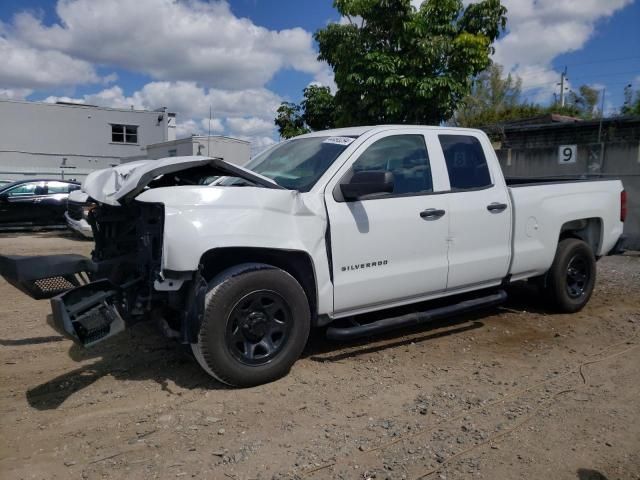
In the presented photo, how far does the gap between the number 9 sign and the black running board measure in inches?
314

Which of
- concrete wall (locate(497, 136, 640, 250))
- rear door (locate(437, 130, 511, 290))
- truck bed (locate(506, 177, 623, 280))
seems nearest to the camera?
rear door (locate(437, 130, 511, 290))

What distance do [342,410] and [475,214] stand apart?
2310 mm

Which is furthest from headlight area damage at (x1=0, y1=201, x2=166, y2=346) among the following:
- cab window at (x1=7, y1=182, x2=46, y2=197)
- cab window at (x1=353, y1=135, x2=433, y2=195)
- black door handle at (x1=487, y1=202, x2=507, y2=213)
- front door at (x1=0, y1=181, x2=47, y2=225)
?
cab window at (x1=7, y1=182, x2=46, y2=197)

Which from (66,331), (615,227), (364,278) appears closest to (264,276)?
(364,278)

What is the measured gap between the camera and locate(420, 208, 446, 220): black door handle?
15.8ft

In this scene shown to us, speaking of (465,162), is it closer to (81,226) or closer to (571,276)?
(571,276)

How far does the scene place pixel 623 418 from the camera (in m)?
3.75

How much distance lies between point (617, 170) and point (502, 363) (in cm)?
865

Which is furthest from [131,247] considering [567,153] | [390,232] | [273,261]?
[567,153]

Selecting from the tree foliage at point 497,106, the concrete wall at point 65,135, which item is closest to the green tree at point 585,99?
the tree foliage at point 497,106

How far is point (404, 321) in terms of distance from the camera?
15.4 ft

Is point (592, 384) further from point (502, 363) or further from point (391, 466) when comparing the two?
point (391, 466)

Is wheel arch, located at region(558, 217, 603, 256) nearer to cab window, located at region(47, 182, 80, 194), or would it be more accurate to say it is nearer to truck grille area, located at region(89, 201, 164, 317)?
truck grille area, located at region(89, 201, 164, 317)

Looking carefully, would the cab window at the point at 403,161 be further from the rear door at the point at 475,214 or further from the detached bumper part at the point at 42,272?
the detached bumper part at the point at 42,272
